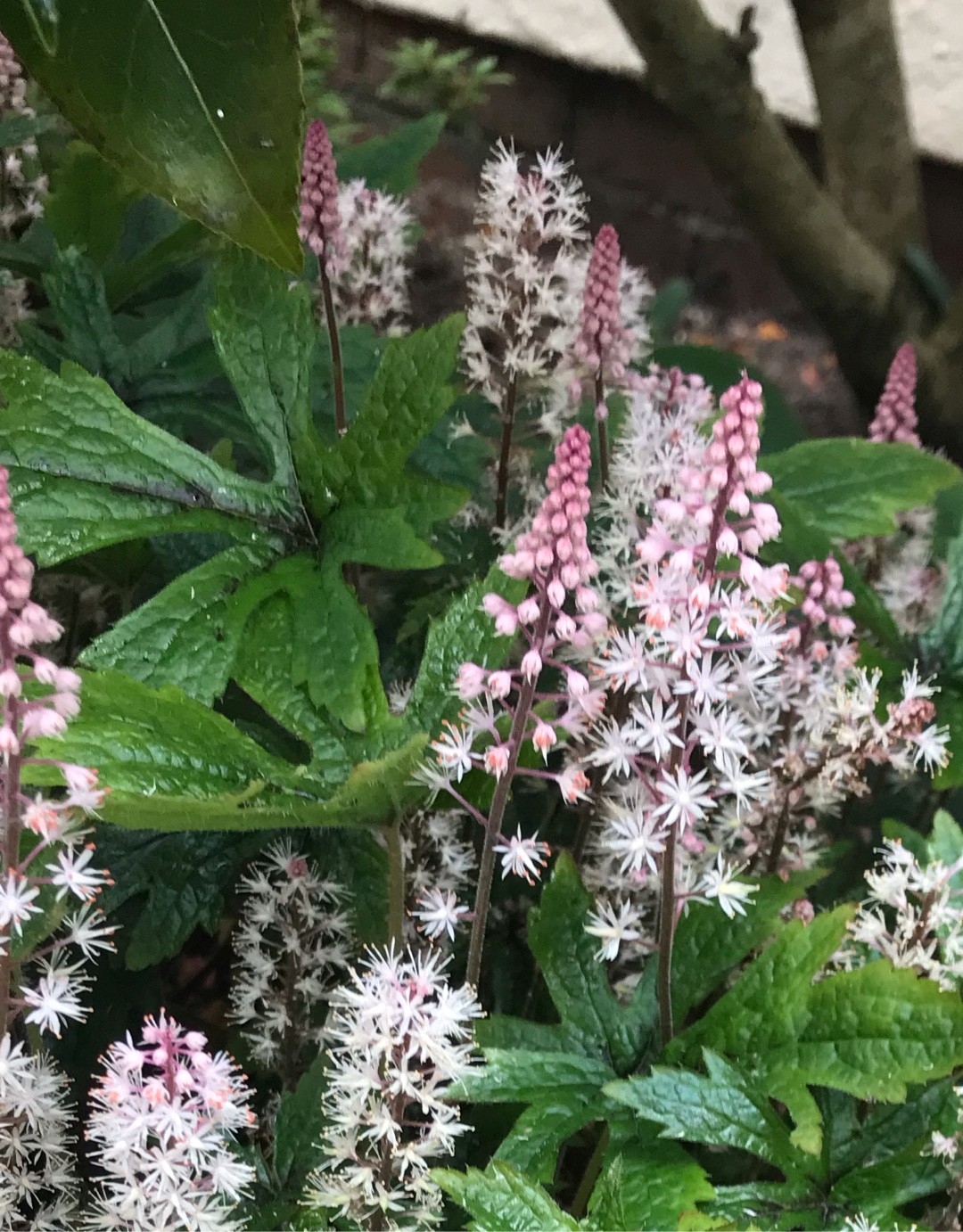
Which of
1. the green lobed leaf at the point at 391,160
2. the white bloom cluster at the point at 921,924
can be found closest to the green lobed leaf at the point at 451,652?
the white bloom cluster at the point at 921,924

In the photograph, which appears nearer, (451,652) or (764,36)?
(451,652)

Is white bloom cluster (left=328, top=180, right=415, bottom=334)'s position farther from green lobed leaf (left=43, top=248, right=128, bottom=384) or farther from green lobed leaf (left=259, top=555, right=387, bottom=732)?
green lobed leaf (left=259, top=555, right=387, bottom=732)

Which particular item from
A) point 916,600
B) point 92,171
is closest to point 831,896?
point 916,600

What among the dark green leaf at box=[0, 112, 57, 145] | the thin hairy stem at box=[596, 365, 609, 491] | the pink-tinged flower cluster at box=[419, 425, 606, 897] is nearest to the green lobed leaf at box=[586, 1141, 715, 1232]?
the pink-tinged flower cluster at box=[419, 425, 606, 897]

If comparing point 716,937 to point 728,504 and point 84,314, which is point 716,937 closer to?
point 728,504

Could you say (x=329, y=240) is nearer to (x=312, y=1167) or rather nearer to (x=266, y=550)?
(x=266, y=550)

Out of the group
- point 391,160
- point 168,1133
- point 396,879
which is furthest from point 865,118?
point 168,1133
